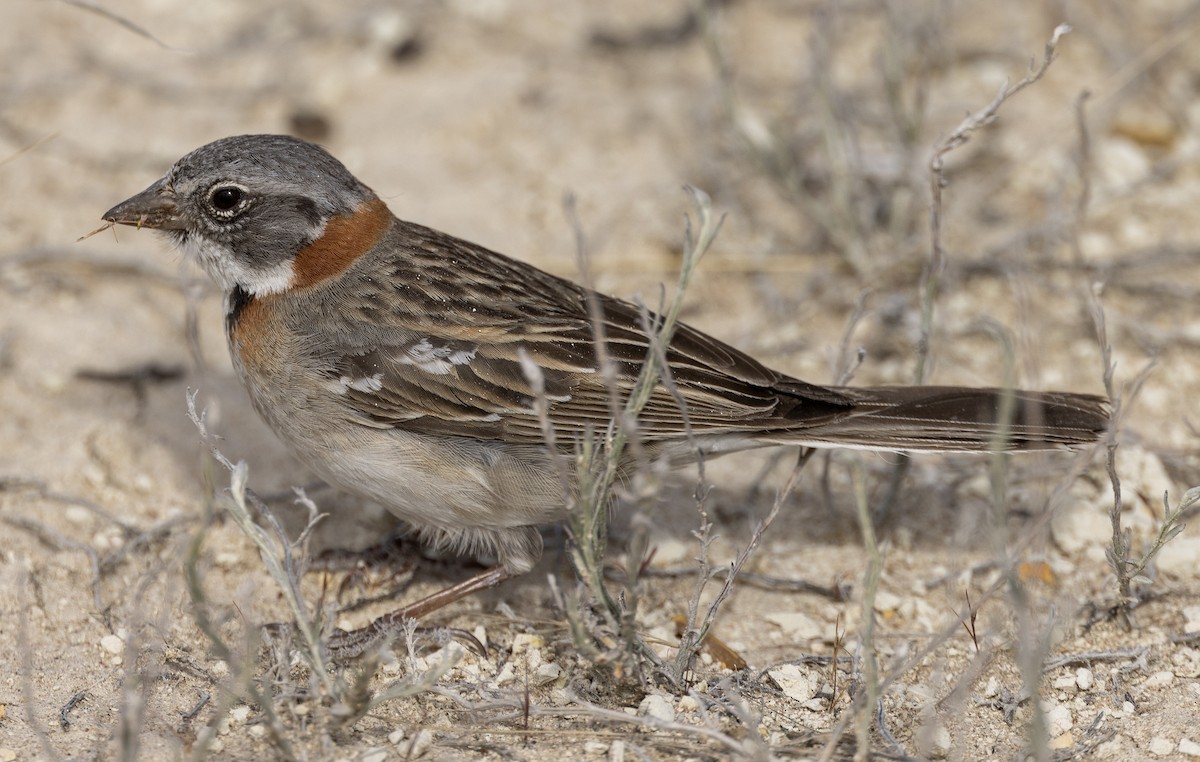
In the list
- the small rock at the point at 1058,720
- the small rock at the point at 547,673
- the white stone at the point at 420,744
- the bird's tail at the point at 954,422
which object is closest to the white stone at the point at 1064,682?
the small rock at the point at 1058,720

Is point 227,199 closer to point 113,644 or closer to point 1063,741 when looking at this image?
point 113,644

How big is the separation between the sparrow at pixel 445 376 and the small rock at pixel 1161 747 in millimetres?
1060

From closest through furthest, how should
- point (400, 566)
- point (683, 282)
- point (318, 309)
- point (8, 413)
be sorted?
point (683, 282) → point (318, 309) → point (400, 566) → point (8, 413)

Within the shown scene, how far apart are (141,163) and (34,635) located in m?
3.42

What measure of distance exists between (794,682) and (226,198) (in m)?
A: 2.73

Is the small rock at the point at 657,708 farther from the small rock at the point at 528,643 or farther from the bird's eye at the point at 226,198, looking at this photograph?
the bird's eye at the point at 226,198

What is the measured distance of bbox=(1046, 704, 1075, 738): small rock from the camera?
170 inches

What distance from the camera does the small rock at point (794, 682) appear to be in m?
4.53

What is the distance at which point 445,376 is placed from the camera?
4727 millimetres

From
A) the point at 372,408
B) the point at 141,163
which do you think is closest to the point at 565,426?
the point at 372,408

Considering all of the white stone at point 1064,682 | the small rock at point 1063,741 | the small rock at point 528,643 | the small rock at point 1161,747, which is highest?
the white stone at point 1064,682

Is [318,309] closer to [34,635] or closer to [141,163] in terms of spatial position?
[34,635]

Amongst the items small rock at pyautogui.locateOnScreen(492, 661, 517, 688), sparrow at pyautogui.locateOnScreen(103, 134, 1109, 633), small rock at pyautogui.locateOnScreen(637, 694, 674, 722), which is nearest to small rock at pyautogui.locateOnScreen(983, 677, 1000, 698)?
sparrow at pyautogui.locateOnScreen(103, 134, 1109, 633)

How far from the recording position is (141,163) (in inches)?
290
